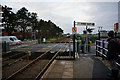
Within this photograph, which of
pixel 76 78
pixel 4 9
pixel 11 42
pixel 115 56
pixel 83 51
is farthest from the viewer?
pixel 4 9

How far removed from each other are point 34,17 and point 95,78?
43382mm

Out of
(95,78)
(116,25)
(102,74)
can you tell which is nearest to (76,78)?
(95,78)

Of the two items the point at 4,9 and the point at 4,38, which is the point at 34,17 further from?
the point at 4,38

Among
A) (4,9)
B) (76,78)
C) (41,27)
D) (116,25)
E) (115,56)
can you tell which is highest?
(4,9)

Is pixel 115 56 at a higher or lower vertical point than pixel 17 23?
lower

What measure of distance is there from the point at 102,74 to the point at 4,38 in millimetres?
22343

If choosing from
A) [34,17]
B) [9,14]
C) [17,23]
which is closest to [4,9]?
[9,14]

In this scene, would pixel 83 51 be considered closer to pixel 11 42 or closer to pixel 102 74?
pixel 102 74

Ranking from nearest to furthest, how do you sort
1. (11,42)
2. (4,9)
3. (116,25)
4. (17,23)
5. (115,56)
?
(115,56) → (116,25) → (11,42) → (4,9) → (17,23)

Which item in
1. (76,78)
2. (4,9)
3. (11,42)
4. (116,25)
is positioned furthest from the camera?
(4,9)

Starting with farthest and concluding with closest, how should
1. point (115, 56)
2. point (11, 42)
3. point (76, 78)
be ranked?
point (11, 42), point (76, 78), point (115, 56)

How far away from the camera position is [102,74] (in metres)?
4.68

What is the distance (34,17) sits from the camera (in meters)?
44.7

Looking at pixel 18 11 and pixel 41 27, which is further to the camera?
pixel 41 27
